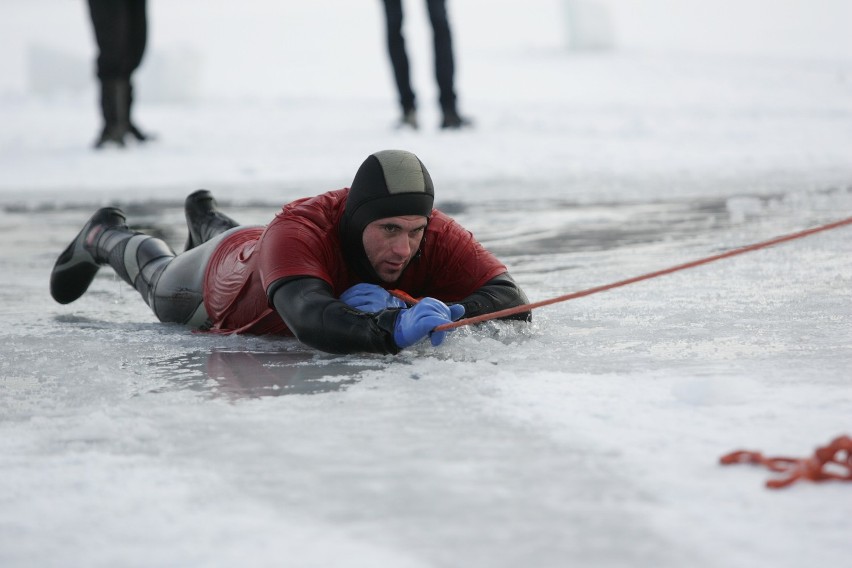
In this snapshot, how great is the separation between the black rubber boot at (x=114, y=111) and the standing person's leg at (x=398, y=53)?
7.61ft

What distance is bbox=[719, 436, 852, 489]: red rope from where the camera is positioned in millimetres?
1975

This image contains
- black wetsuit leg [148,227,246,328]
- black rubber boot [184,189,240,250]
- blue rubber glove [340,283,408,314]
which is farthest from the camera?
black rubber boot [184,189,240,250]

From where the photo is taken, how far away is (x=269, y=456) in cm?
225

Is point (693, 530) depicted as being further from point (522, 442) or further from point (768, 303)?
point (768, 303)

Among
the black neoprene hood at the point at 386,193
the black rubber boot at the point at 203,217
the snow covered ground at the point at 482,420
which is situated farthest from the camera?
the black rubber boot at the point at 203,217

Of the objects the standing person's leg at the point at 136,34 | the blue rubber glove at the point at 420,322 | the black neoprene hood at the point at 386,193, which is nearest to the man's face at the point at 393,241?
Result: the black neoprene hood at the point at 386,193

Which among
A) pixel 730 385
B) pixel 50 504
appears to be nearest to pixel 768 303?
pixel 730 385

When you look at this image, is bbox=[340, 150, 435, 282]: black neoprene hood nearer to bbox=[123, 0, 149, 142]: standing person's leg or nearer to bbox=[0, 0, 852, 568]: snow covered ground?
bbox=[0, 0, 852, 568]: snow covered ground

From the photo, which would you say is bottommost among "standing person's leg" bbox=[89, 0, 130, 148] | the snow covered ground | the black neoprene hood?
the snow covered ground

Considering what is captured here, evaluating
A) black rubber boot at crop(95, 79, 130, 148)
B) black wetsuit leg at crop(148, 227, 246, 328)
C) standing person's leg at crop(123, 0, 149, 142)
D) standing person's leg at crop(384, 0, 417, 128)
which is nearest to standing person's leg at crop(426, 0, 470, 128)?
standing person's leg at crop(384, 0, 417, 128)

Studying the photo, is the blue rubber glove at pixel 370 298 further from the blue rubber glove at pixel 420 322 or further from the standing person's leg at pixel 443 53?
the standing person's leg at pixel 443 53

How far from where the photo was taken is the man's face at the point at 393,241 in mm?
3227

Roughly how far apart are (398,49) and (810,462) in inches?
332

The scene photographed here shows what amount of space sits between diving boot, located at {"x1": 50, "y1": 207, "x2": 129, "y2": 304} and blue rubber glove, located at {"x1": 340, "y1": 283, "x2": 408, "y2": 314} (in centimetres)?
158
